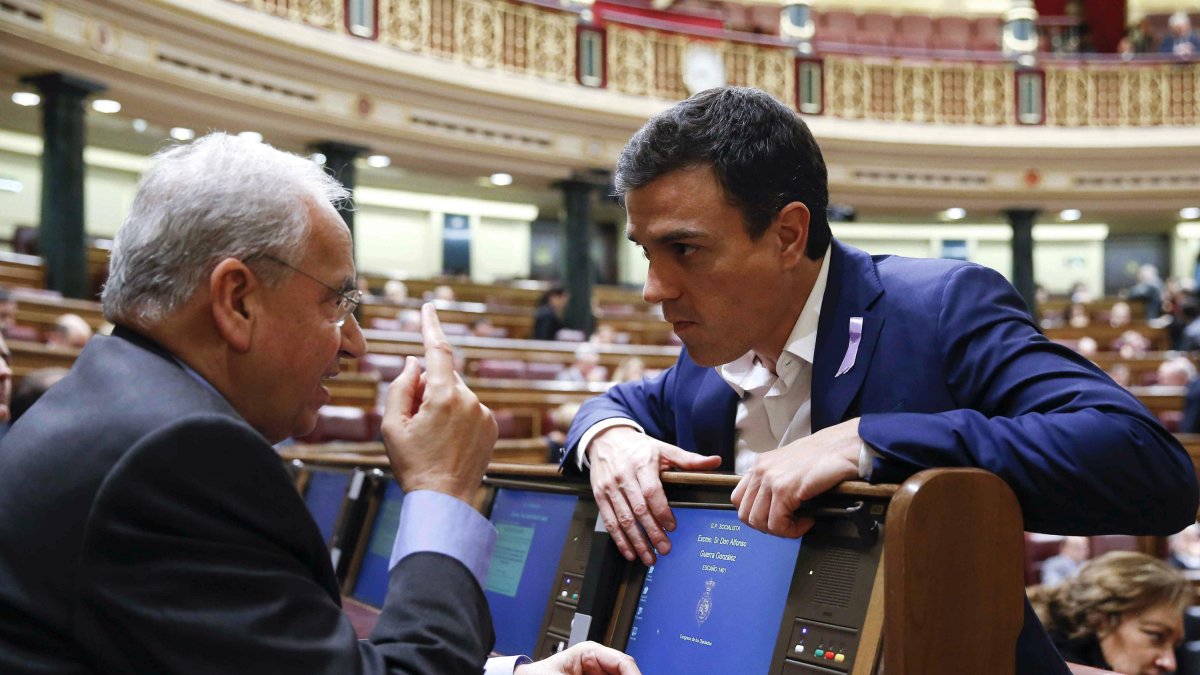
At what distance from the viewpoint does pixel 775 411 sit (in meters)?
1.39

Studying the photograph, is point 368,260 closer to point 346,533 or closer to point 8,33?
point 8,33

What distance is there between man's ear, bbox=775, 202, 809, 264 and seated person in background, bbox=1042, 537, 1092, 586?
2.44 m

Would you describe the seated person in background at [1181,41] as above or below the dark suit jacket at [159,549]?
above

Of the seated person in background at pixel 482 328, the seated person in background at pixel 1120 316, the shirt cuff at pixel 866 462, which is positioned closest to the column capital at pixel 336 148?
the seated person in background at pixel 482 328

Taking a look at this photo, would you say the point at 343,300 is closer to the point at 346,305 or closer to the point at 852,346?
the point at 346,305

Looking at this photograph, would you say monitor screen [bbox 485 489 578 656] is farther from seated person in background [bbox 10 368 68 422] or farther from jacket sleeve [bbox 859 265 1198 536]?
seated person in background [bbox 10 368 68 422]

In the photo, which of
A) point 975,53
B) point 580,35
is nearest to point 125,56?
point 580,35

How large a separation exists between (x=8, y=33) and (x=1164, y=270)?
13.1 m

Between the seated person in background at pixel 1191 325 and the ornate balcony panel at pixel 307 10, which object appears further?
the seated person in background at pixel 1191 325

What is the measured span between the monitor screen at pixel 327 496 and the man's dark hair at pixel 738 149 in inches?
46.1

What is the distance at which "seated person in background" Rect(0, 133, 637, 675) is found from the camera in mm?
870

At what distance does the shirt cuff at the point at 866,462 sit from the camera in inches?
39.0

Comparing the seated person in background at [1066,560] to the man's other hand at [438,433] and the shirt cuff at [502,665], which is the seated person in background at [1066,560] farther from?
the man's other hand at [438,433]

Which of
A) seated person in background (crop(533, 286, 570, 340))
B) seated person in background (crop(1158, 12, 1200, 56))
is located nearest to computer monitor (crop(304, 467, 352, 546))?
seated person in background (crop(533, 286, 570, 340))
